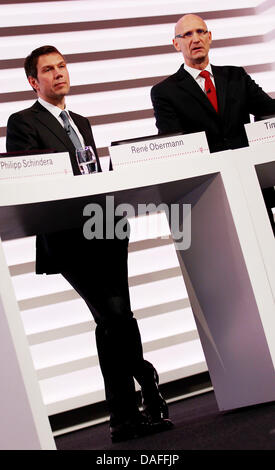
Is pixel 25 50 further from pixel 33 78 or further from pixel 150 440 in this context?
pixel 150 440

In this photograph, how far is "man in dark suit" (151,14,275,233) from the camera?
331cm

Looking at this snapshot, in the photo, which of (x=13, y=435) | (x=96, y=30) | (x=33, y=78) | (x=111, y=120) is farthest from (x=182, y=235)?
(x=96, y=30)

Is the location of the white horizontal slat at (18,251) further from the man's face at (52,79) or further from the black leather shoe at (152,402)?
the black leather shoe at (152,402)

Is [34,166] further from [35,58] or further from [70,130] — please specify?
[35,58]

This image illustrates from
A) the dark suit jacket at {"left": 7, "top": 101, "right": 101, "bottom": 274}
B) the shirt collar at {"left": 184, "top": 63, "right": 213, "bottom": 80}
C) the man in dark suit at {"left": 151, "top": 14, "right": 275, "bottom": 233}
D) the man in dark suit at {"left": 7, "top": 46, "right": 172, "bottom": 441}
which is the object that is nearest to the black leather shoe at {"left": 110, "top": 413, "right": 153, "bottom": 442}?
the man in dark suit at {"left": 7, "top": 46, "right": 172, "bottom": 441}

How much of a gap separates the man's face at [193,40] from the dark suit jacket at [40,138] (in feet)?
2.70

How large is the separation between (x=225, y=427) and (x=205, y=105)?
4.80 feet

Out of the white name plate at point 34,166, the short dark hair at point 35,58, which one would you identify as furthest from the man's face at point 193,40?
the white name plate at point 34,166

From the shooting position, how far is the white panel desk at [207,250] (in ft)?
6.16

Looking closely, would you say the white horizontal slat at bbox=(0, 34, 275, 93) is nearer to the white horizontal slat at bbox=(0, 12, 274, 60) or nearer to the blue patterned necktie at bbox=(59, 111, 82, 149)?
the white horizontal slat at bbox=(0, 12, 274, 60)

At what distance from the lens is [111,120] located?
4457mm

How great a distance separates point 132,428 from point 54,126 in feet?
3.94

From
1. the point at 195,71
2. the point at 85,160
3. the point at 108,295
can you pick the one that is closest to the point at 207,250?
the point at 108,295

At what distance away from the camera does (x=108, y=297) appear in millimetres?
2744
